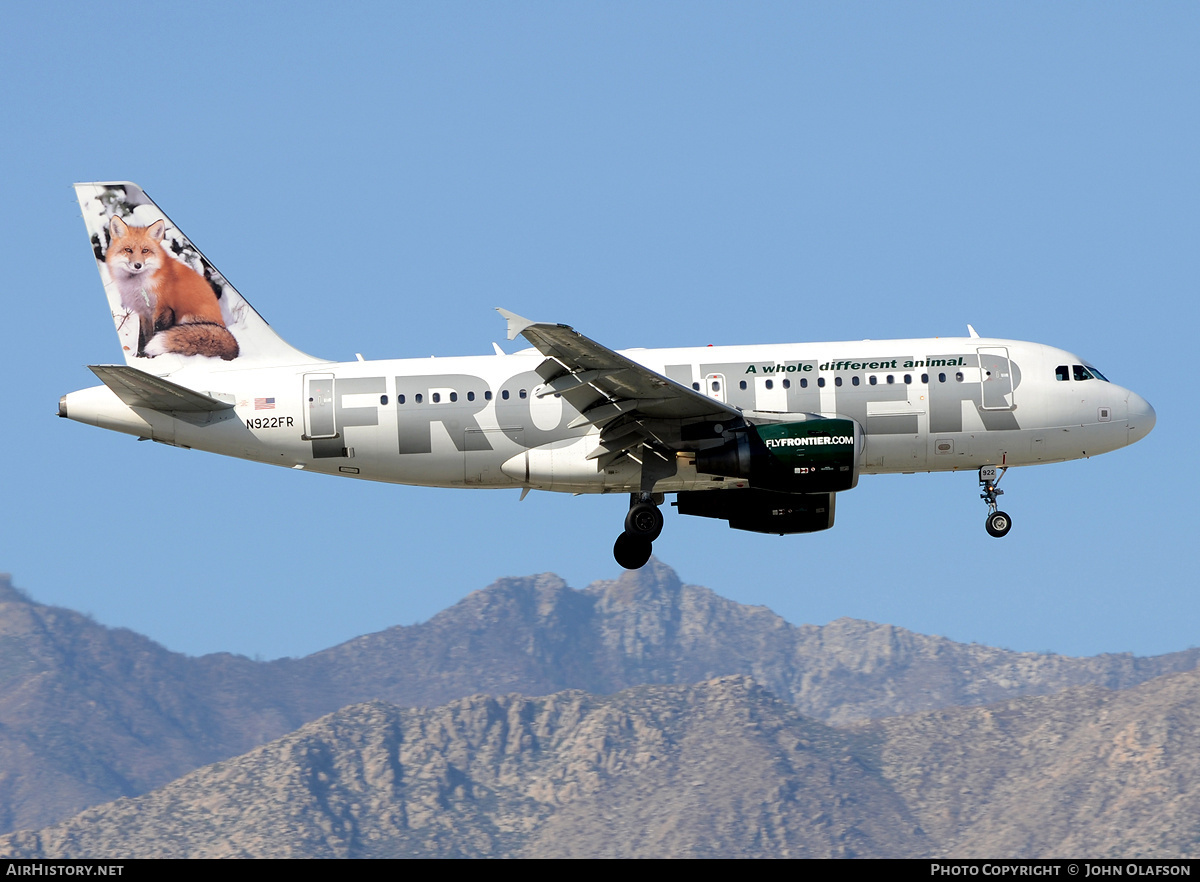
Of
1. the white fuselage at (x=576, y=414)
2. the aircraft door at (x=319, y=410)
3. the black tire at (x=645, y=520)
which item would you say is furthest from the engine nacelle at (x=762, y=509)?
the aircraft door at (x=319, y=410)

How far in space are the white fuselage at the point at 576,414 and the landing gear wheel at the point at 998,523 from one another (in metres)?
1.67

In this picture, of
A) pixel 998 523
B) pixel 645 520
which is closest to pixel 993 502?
pixel 998 523

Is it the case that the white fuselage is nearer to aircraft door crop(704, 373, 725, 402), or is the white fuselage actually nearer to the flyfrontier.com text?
aircraft door crop(704, 373, 725, 402)

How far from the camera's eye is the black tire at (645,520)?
1837 inches

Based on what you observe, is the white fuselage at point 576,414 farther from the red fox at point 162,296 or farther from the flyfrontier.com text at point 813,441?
the red fox at point 162,296

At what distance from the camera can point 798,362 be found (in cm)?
4591

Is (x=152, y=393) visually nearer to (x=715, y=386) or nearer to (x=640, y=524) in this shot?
(x=640, y=524)

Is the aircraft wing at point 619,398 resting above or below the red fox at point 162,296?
below

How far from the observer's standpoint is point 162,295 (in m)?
50.1

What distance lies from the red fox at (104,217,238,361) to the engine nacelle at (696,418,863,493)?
16.3 metres

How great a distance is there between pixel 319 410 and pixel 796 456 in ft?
45.8

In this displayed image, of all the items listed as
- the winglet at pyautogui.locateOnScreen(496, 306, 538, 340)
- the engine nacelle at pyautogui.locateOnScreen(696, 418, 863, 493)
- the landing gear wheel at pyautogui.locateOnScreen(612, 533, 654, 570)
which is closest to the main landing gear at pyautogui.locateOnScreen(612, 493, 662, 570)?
the landing gear wheel at pyautogui.locateOnScreen(612, 533, 654, 570)
